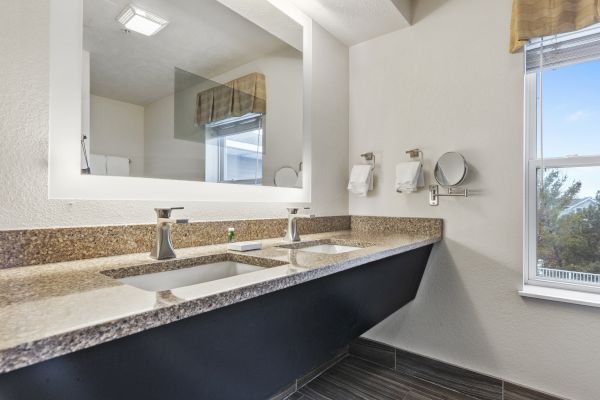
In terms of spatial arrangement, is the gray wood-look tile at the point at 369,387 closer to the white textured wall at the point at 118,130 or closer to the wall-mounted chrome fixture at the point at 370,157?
the wall-mounted chrome fixture at the point at 370,157

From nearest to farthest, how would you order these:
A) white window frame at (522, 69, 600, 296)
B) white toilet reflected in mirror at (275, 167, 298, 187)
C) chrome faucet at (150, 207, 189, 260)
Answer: chrome faucet at (150, 207, 189, 260) → white window frame at (522, 69, 600, 296) → white toilet reflected in mirror at (275, 167, 298, 187)

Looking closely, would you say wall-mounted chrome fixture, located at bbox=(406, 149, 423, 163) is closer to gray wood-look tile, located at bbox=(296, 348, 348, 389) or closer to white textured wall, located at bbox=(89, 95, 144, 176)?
gray wood-look tile, located at bbox=(296, 348, 348, 389)

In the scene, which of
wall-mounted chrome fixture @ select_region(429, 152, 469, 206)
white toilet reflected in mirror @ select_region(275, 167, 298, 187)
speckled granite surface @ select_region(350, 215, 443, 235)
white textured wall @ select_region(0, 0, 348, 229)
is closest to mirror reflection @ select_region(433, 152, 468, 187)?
wall-mounted chrome fixture @ select_region(429, 152, 469, 206)

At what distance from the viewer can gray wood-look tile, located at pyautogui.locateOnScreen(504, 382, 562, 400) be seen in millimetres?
1512

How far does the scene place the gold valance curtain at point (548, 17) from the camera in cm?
138

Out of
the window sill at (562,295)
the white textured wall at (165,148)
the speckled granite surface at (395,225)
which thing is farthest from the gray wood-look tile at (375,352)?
the white textured wall at (165,148)

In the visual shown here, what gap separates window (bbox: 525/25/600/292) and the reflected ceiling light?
1761 mm

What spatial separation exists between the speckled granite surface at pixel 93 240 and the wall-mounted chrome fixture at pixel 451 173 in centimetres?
111

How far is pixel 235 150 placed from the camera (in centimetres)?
159

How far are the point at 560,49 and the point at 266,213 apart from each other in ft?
5.64

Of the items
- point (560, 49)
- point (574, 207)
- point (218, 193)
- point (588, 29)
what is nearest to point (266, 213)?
point (218, 193)

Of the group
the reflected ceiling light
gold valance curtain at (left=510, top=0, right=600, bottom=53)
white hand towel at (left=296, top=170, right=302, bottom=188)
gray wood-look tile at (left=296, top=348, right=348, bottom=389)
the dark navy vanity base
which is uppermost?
gold valance curtain at (left=510, top=0, right=600, bottom=53)

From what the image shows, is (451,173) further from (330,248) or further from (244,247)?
(244,247)

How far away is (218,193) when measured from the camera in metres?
1.47
